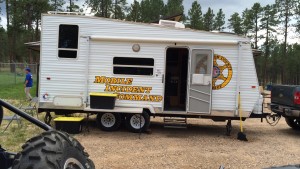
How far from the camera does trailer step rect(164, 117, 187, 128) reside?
32.3 ft

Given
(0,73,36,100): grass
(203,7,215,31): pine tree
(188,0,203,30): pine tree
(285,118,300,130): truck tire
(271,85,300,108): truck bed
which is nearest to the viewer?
(271,85,300,108): truck bed

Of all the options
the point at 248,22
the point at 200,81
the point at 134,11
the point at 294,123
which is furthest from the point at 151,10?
the point at 200,81

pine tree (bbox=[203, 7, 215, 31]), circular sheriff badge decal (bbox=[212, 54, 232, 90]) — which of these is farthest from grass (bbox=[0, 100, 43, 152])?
pine tree (bbox=[203, 7, 215, 31])

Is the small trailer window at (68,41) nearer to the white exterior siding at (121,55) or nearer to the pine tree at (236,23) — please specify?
the white exterior siding at (121,55)

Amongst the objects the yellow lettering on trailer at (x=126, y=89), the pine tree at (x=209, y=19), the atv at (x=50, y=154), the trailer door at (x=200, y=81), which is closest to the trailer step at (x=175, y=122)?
the trailer door at (x=200, y=81)

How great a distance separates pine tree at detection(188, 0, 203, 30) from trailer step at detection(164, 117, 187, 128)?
1543 inches

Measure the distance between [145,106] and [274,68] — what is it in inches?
2442

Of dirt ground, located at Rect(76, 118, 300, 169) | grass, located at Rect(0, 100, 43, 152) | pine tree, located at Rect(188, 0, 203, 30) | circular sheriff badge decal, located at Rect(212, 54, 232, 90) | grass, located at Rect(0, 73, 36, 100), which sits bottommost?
dirt ground, located at Rect(76, 118, 300, 169)

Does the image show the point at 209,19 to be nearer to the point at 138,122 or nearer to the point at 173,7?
the point at 173,7

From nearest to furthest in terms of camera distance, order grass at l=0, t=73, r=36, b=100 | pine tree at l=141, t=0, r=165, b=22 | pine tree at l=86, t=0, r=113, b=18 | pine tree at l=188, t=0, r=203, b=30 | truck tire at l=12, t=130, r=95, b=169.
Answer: truck tire at l=12, t=130, r=95, b=169 < grass at l=0, t=73, r=36, b=100 < pine tree at l=86, t=0, r=113, b=18 < pine tree at l=141, t=0, r=165, b=22 < pine tree at l=188, t=0, r=203, b=30

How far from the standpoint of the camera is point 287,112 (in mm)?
10031

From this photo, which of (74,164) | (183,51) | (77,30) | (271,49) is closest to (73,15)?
(77,30)

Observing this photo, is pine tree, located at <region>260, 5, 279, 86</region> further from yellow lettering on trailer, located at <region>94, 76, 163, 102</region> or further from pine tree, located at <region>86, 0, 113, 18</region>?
yellow lettering on trailer, located at <region>94, 76, 163, 102</region>

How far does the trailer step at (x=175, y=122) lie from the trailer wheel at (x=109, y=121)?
1375 millimetres
